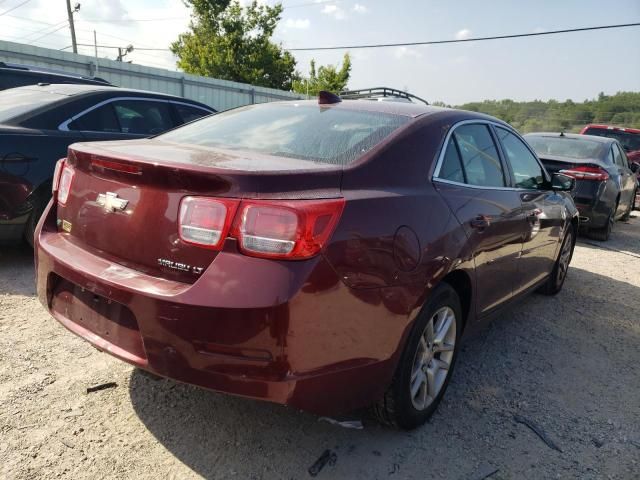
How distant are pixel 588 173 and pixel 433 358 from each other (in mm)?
5786

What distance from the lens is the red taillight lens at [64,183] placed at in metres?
2.45

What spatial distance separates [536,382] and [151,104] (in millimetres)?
4484

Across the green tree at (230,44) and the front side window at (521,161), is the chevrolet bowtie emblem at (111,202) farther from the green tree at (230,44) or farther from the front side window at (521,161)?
the green tree at (230,44)

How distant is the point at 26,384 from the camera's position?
8.63 ft

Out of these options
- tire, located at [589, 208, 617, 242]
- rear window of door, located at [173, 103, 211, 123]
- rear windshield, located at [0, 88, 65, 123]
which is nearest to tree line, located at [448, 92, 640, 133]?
tire, located at [589, 208, 617, 242]

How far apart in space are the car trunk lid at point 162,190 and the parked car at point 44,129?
2.12 m

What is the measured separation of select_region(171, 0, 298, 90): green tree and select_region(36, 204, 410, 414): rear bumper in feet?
92.7

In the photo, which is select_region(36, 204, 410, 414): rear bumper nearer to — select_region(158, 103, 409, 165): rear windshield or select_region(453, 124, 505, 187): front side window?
select_region(158, 103, 409, 165): rear windshield

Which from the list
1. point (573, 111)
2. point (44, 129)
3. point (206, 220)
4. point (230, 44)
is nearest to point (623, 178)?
point (44, 129)

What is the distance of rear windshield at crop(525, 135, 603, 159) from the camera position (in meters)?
7.66

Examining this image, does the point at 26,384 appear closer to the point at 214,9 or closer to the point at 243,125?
the point at 243,125

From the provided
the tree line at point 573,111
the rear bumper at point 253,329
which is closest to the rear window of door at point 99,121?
the rear bumper at point 253,329

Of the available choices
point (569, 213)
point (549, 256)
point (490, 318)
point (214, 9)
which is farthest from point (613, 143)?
point (214, 9)

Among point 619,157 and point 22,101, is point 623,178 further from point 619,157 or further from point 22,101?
point 22,101
